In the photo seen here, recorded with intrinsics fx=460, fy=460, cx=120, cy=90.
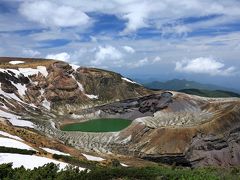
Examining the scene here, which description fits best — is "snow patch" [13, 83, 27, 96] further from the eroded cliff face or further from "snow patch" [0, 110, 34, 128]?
"snow patch" [0, 110, 34, 128]

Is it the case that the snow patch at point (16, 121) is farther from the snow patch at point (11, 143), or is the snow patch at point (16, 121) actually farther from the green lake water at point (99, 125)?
the snow patch at point (11, 143)

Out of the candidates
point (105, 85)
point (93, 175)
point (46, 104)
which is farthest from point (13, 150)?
point (105, 85)

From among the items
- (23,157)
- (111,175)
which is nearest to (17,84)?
(23,157)

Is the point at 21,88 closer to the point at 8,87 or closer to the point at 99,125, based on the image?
the point at 8,87

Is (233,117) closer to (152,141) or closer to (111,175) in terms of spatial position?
(152,141)

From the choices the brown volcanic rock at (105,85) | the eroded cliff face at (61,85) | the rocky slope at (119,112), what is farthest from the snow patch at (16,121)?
the brown volcanic rock at (105,85)

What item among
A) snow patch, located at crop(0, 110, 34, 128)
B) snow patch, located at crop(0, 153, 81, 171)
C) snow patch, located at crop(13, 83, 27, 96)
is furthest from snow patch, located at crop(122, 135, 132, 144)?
snow patch, located at crop(0, 153, 81, 171)
